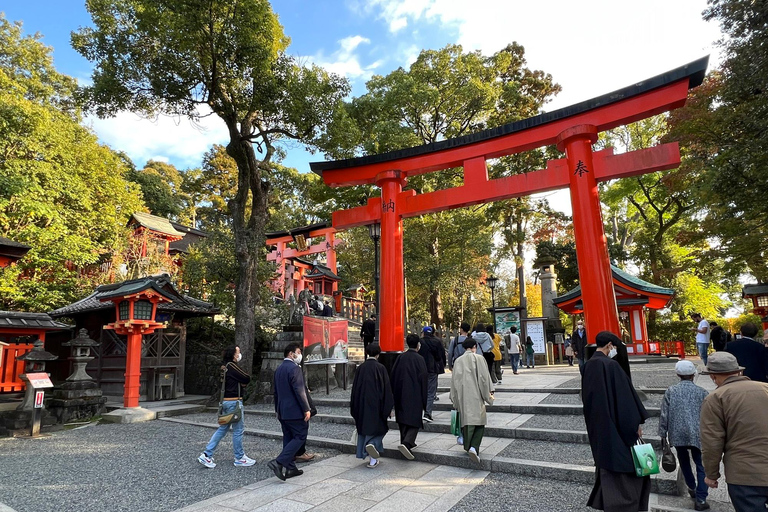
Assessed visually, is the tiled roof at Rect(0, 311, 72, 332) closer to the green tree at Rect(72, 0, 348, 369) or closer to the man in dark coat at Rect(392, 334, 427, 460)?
the green tree at Rect(72, 0, 348, 369)

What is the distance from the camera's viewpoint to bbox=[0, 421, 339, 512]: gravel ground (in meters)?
4.75

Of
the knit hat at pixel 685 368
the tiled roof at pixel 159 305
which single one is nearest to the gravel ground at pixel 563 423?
the knit hat at pixel 685 368

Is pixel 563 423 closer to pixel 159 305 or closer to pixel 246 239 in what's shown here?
pixel 246 239

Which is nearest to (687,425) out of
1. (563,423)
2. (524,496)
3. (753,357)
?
(524,496)

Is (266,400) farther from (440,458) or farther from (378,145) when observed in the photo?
(378,145)

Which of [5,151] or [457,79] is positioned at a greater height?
[457,79]

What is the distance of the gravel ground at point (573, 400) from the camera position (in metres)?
6.99

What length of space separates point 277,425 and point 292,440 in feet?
12.7

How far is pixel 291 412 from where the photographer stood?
537 cm

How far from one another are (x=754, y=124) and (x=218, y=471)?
13104mm

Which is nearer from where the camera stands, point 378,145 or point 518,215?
point 378,145

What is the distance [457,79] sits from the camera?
1808cm

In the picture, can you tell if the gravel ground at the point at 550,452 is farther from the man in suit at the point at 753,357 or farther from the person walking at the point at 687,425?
the man in suit at the point at 753,357

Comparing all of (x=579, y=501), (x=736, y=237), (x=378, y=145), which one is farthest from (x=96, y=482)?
(x=736, y=237)
